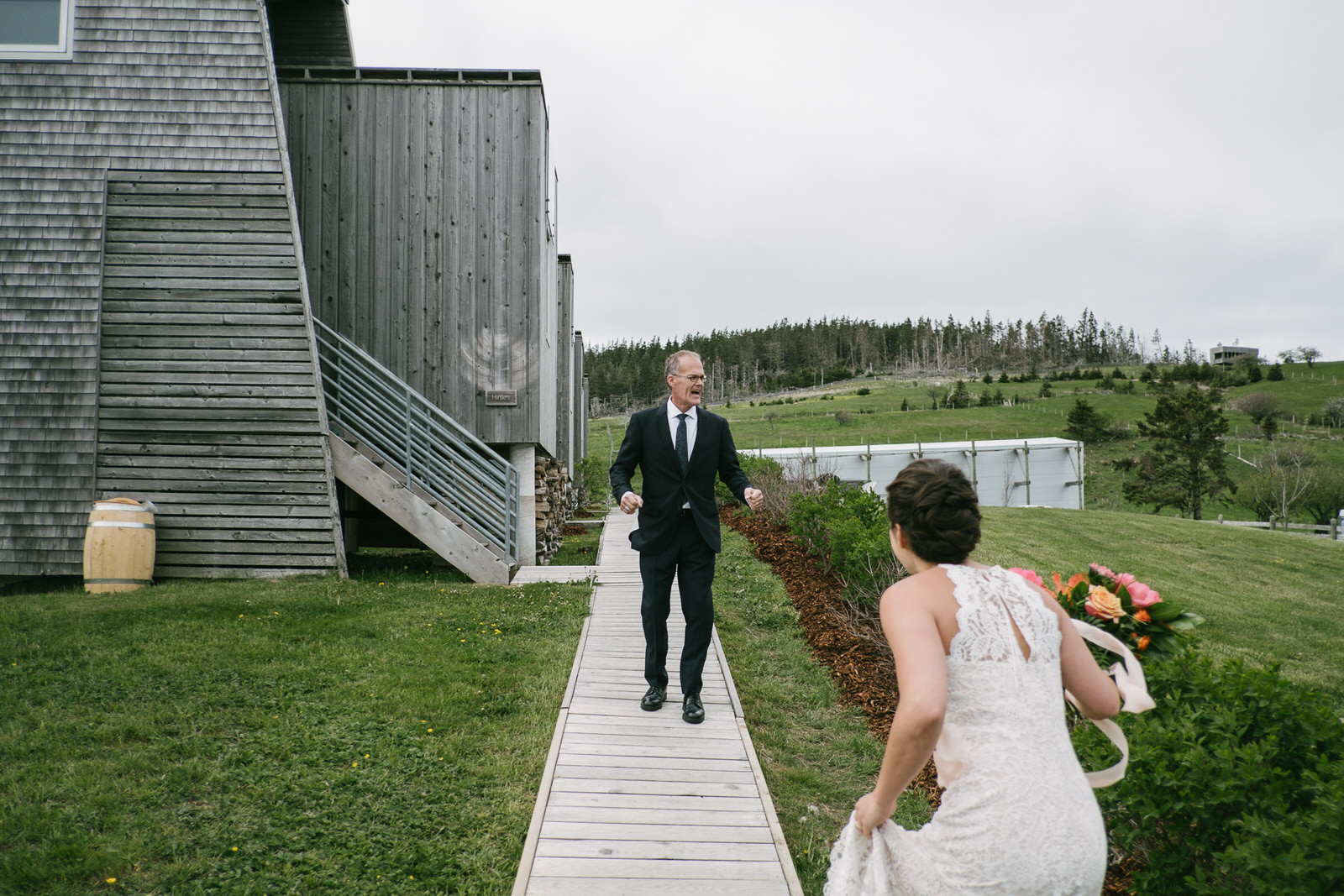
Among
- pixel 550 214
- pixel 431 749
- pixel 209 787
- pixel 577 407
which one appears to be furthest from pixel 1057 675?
pixel 577 407

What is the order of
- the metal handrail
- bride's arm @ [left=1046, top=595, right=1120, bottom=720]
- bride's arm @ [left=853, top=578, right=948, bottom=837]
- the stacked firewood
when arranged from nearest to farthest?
bride's arm @ [left=853, top=578, right=948, bottom=837] → bride's arm @ [left=1046, top=595, right=1120, bottom=720] → the metal handrail → the stacked firewood

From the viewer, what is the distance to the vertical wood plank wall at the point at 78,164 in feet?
24.5

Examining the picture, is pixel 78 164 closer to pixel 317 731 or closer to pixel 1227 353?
pixel 317 731

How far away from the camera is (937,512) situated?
1.69m

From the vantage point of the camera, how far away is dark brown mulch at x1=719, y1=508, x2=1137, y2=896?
388cm

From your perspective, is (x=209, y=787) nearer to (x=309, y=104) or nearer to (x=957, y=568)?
(x=957, y=568)

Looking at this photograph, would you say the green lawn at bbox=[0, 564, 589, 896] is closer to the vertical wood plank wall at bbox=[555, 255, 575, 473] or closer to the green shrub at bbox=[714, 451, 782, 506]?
the green shrub at bbox=[714, 451, 782, 506]

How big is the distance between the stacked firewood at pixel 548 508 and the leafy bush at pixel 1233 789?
8.22 meters

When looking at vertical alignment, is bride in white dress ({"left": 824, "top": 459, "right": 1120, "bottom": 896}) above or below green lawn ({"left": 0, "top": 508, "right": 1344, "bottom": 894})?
above

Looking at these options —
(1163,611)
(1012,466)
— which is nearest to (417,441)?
(1163,611)

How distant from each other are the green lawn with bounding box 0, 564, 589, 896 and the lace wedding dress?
1839 millimetres

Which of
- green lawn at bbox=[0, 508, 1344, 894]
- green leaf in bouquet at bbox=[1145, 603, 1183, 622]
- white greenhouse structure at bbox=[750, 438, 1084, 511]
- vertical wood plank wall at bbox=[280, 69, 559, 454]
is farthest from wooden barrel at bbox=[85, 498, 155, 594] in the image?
white greenhouse structure at bbox=[750, 438, 1084, 511]

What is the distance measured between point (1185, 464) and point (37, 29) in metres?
39.6

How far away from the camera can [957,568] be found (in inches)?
64.9
